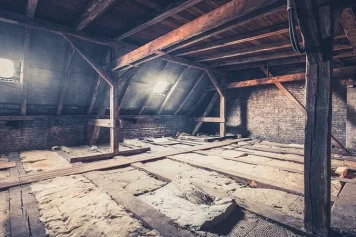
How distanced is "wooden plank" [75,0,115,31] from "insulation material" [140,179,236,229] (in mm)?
2787

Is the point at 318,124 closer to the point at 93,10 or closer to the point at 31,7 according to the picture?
the point at 93,10

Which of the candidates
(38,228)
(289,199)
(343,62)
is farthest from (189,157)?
(343,62)

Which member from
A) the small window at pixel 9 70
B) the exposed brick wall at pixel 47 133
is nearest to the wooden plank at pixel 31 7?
the small window at pixel 9 70

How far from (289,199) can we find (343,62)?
5.28 m

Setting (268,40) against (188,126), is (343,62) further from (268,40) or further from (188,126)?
(188,126)

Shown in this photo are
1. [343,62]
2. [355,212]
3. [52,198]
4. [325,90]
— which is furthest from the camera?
[343,62]

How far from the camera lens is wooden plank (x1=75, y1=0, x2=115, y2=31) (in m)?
3.06

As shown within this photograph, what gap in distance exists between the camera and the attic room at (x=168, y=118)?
1.78 metres

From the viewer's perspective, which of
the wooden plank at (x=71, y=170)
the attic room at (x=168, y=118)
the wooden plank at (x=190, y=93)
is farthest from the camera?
the wooden plank at (x=190, y=93)

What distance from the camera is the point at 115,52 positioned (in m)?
4.73

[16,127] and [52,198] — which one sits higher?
[16,127]

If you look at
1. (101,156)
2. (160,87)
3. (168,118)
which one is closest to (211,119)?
(168,118)

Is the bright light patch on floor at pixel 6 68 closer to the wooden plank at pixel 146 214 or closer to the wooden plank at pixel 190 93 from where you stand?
Result: the wooden plank at pixel 146 214

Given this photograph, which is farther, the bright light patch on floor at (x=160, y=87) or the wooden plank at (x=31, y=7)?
the bright light patch on floor at (x=160, y=87)
